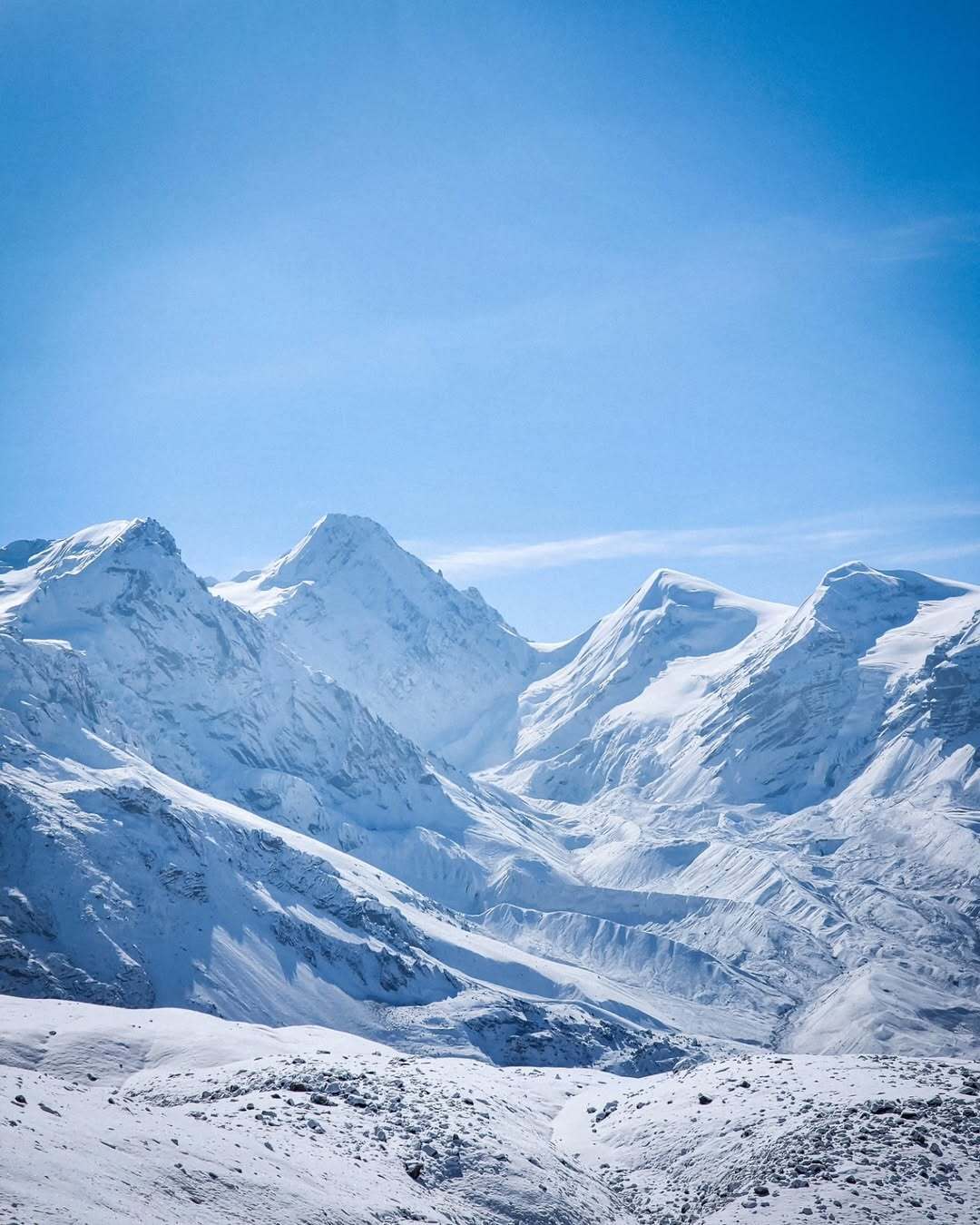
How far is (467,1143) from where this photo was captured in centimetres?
4534

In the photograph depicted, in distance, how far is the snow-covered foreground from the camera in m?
33.4

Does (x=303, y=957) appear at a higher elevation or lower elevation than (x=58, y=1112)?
lower

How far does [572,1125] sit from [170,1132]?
30676mm

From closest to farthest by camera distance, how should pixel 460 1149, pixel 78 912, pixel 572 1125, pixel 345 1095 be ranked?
pixel 460 1149 → pixel 345 1095 → pixel 572 1125 → pixel 78 912

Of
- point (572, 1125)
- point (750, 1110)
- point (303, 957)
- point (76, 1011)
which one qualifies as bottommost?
point (303, 957)

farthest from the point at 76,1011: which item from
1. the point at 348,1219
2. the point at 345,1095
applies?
the point at 348,1219

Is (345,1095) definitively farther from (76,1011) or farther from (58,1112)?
(76,1011)

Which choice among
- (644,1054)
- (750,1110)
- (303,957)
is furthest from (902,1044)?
(750,1110)

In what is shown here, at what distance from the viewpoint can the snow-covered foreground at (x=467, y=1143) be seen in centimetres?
3344

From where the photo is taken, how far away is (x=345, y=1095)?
50.0 metres

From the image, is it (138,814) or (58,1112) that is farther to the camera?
(138,814)

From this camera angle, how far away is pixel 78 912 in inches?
6211

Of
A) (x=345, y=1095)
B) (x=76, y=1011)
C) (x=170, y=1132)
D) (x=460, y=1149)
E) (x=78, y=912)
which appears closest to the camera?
(x=170, y=1132)

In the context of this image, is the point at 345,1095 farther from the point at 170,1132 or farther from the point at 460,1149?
the point at 170,1132
